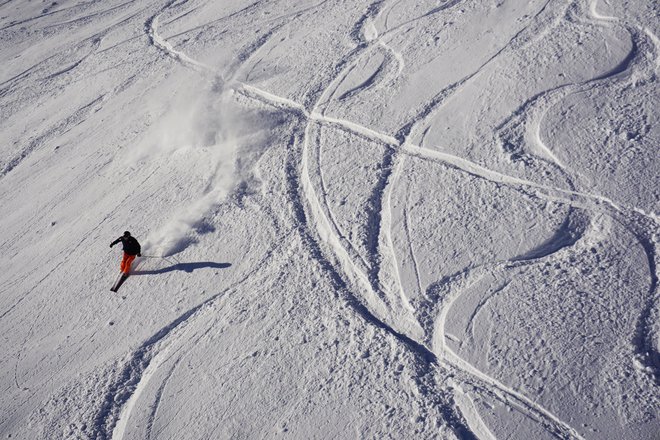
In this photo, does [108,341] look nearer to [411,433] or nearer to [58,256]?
[58,256]

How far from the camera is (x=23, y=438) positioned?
652cm

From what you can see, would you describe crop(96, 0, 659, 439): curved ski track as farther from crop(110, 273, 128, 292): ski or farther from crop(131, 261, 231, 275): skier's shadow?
crop(110, 273, 128, 292): ski

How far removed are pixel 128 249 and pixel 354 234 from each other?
130 inches

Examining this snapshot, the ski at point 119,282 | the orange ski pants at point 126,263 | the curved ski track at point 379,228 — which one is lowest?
the curved ski track at point 379,228

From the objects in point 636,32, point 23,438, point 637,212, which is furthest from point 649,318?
point 23,438

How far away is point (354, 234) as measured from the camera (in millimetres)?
7754

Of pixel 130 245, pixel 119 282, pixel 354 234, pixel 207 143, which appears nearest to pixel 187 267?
pixel 130 245

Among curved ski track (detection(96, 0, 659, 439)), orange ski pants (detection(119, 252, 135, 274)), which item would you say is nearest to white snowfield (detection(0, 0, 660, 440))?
curved ski track (detection(96, 0, 659, 439))

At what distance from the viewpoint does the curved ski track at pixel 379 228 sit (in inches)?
235

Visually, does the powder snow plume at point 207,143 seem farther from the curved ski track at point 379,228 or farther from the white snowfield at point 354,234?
the curved ski track at point 379,228

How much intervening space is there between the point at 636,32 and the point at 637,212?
4.17 m

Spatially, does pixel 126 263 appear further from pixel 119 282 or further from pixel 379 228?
pixel 379 228

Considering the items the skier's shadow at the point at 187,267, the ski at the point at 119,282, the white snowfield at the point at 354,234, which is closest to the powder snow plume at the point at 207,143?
the white snowfield at the point at 354,234

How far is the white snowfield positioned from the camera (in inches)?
239
